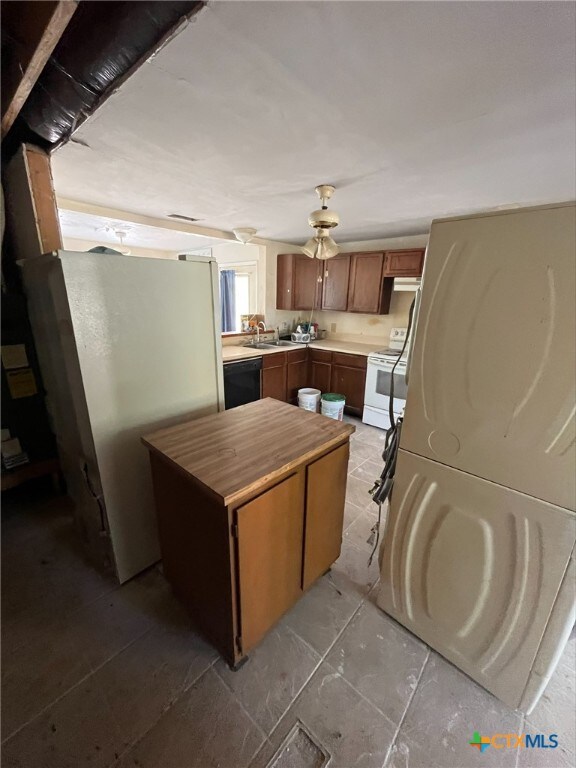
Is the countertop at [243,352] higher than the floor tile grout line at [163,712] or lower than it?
higher

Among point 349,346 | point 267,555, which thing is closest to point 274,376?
point 349,346

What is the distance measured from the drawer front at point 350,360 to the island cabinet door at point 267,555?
2667 millimetres

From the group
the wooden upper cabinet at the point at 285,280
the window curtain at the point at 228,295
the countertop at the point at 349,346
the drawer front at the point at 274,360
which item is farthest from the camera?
the window curtain at the point at 228,295

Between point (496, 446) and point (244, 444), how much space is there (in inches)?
37.1

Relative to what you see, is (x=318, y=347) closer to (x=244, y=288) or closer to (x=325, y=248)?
(x=325, y=248)

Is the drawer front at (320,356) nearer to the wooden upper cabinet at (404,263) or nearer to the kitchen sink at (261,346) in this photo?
the kitchen sink at (261,346)

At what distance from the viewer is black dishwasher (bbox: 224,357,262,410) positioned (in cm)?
329

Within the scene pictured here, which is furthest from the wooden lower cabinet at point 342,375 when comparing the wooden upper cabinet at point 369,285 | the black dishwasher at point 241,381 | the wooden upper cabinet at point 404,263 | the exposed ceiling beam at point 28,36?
the exposed ceiling beam at point 28,36

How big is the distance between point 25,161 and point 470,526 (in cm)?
254

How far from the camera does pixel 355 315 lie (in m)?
4.43

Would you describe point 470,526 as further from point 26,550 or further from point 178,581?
point 26,550

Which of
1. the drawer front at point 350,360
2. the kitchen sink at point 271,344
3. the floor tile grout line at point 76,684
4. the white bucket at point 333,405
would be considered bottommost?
the floor tile grout line at point 76,684

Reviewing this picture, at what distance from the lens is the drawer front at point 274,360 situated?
3.66 m

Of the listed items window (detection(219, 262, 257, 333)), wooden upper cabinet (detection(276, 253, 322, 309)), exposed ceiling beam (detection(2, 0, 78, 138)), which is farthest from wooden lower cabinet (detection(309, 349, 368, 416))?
exposed ceiling beam (detection(2, 0, 78, 138))
